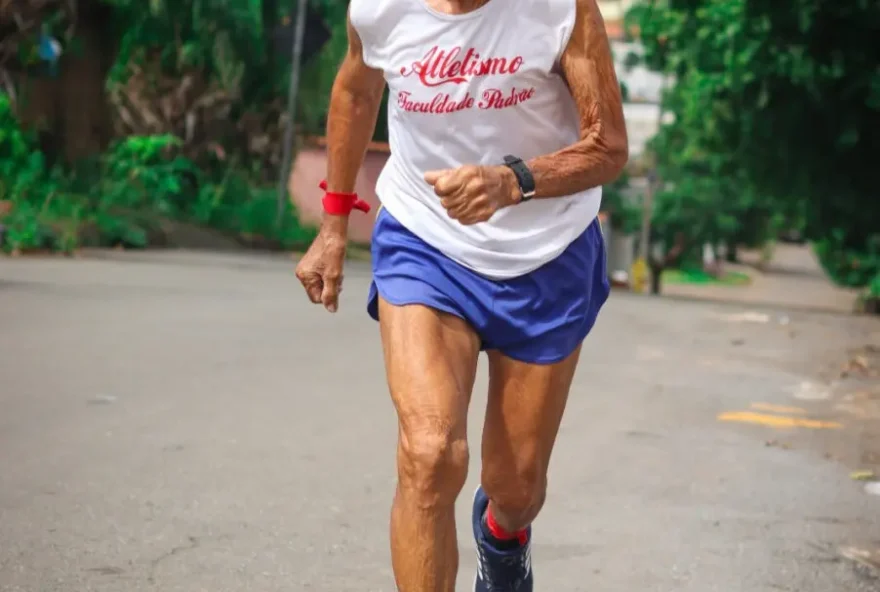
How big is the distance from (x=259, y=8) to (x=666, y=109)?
15.3 metres

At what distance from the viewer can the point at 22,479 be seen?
593 centimetres

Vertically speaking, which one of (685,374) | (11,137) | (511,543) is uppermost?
(511,543)

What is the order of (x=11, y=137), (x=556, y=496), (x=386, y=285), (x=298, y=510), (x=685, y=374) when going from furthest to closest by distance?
1. (x=11, y=137)
2. (x=685, y=374)
3. (x=556, y=496)
4. (x=298, y=510)
5. (x=386, y=285)

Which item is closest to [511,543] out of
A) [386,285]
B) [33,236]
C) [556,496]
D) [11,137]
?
[386,285]

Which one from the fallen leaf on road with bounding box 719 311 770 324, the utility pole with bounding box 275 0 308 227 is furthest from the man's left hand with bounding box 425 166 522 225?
the utility pole with bounding box 275 0 308 227

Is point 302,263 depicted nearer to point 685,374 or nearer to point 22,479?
point 22,479

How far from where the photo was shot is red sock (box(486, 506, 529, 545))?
3.95 metres

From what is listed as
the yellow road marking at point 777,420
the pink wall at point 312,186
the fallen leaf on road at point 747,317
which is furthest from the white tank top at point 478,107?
the pink wall at point 312,186

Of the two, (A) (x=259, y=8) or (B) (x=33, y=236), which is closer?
(B) (x=33, y=236)

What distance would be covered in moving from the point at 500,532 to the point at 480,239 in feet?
2.76

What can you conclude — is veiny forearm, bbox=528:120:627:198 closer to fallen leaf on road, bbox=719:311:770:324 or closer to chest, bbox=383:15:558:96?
chest, bbox=383:15:558:96

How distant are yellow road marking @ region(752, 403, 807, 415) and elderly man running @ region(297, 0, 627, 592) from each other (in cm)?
560

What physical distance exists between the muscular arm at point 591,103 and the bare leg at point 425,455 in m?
0.48

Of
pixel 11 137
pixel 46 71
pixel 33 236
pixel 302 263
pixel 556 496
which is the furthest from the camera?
pixel 46 71
